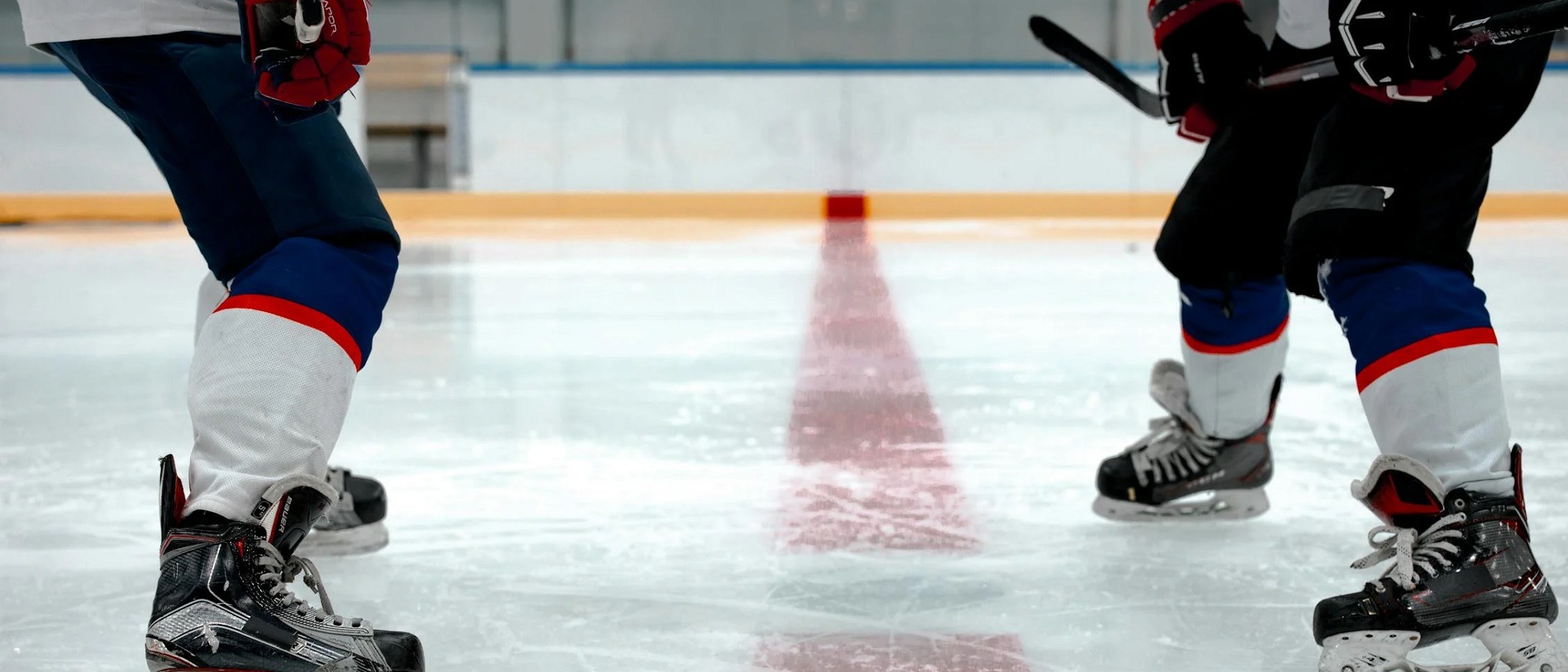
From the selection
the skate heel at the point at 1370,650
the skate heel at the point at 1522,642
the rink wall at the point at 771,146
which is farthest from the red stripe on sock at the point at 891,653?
the rink wall at the point at 771,146

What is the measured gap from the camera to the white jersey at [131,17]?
3.37 ft

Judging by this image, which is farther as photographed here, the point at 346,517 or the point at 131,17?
the point at 346,517

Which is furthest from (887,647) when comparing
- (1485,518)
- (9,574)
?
(9,574)

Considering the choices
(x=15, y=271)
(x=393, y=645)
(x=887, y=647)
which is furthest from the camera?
(x=15, y=271)

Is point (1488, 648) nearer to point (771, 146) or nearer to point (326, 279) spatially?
point (326, 279)

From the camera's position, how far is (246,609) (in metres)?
0.96

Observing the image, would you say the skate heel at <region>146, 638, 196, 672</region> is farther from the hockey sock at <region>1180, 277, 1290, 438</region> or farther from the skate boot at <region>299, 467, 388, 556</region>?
the hockey sock at <region>1180, 277, 1290, 438</region>

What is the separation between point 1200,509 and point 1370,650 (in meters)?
0.59

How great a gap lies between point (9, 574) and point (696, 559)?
0.63m

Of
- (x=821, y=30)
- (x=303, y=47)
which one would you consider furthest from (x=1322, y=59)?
(x=821, y=30)

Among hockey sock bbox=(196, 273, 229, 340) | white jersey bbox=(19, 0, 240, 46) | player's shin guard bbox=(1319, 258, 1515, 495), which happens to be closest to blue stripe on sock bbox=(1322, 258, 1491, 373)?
player's shin guard bbox=(1319, 258, 1515, 495)

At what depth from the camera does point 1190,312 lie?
5.36ft

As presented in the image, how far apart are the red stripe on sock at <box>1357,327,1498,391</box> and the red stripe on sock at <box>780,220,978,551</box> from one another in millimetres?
500

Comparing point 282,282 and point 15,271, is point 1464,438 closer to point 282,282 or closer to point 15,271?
point 282,282
